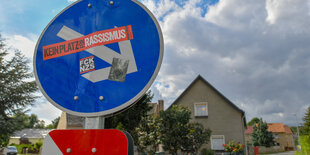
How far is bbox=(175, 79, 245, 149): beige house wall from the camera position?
20.0 metres

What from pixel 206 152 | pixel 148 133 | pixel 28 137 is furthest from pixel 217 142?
pixel 28 137

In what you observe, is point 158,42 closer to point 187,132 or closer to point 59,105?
point 59,105

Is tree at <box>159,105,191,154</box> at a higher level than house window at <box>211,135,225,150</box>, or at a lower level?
higher

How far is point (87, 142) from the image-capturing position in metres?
1.25

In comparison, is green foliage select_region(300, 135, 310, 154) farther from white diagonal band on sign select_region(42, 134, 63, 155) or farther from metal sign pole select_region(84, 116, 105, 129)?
white diagonal band on sign select_region(42, 134, 63, 155)

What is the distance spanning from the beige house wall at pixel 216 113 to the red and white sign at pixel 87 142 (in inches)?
786

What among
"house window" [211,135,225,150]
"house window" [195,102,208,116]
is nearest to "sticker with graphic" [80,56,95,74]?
"house window" [211,135,225,150]

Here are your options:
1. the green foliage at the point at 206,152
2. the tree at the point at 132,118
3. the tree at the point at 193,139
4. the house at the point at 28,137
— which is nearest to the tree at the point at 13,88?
the tree at the point at 132,118

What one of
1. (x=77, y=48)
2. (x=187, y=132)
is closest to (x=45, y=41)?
(x=77, y=48)

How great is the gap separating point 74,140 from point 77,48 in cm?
63

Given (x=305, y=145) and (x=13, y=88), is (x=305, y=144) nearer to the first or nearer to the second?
(x=305, y=145)

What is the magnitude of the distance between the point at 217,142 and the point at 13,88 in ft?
57.2

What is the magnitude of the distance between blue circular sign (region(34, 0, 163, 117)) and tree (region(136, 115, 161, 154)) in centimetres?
1183

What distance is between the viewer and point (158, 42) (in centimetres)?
139
